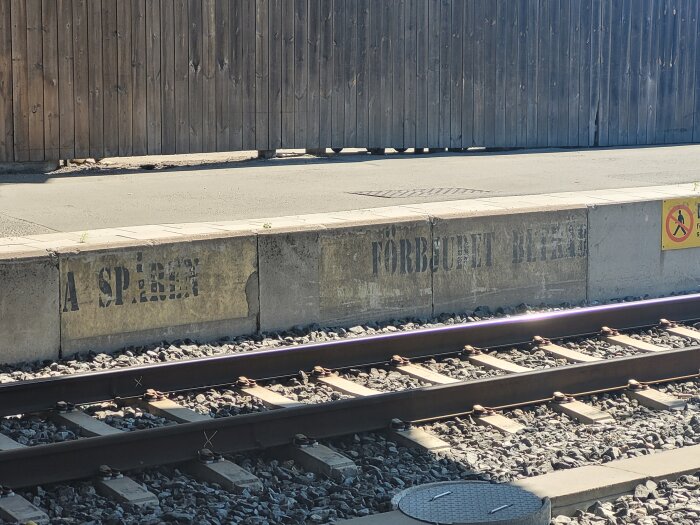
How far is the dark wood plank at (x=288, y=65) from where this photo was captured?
15.4 meters

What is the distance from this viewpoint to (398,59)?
16.4m

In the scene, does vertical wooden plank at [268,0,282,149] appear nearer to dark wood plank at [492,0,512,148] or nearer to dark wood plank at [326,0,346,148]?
dark wood plank at [326,0,346,148]

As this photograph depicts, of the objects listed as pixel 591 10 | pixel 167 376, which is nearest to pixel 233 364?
pixel 167 376

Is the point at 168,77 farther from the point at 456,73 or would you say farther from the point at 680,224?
the point at 680,224

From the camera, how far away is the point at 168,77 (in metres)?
14.5

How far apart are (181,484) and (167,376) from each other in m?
1.72

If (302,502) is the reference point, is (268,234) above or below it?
above

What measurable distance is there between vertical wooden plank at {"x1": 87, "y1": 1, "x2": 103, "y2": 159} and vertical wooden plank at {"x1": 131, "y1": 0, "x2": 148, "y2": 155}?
382 millimetres

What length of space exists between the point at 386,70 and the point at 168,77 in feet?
10.8

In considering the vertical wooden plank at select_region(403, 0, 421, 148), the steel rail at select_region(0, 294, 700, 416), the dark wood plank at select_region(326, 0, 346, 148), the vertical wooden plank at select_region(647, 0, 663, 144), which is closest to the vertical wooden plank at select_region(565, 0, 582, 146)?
the vertical wooden plank at select_region(647, 0, 663, 144)

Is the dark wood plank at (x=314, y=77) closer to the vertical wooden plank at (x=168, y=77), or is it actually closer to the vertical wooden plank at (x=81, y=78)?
the vertical wooden plank at (x=168, y=77)

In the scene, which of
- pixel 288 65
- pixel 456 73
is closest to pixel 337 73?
pixel 288 65

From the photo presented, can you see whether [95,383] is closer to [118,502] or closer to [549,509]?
[118,502]

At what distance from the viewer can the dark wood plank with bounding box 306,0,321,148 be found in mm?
15575
